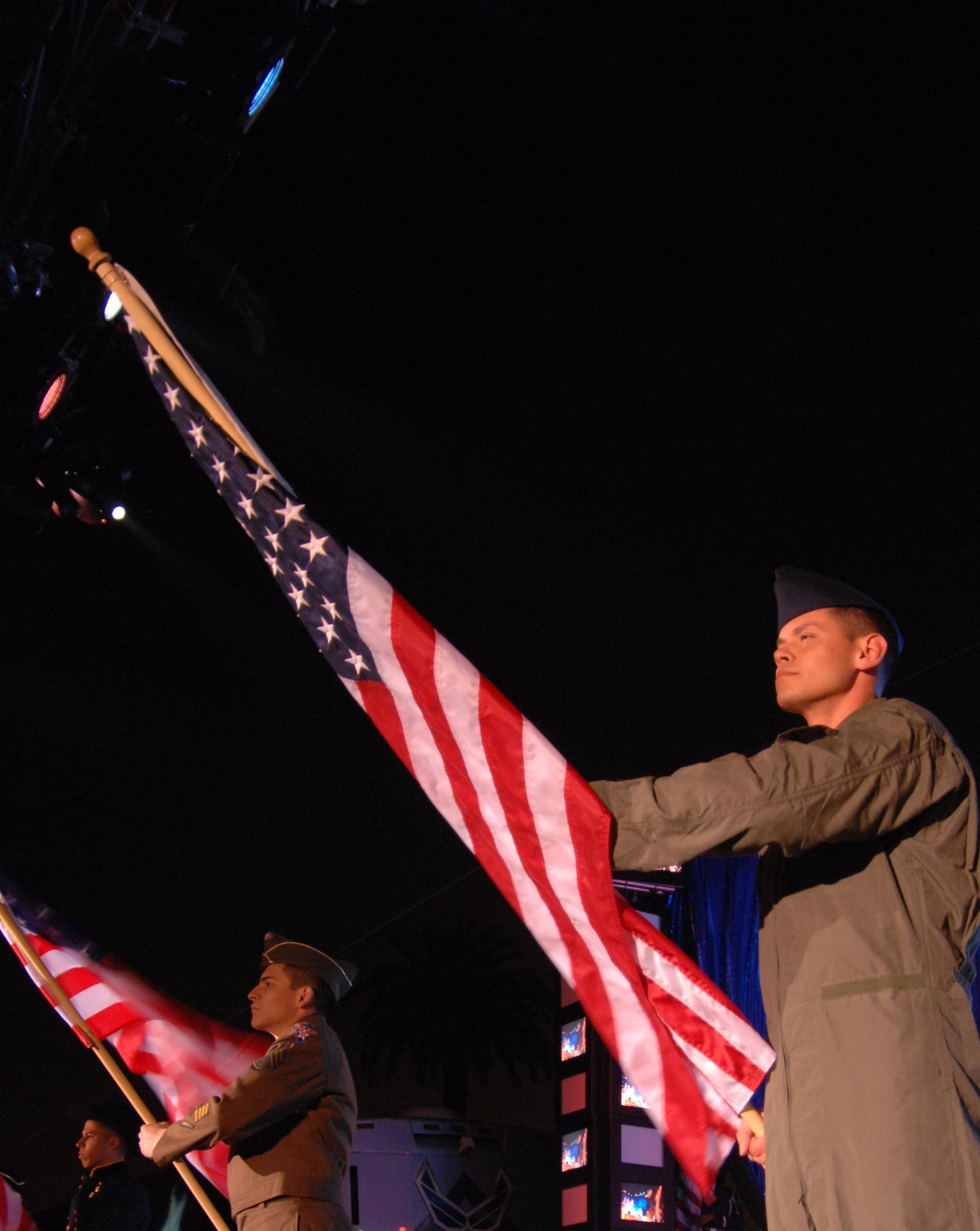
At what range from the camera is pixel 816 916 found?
2061 mm

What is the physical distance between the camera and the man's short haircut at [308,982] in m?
4.22

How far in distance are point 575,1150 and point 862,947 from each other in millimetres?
10812

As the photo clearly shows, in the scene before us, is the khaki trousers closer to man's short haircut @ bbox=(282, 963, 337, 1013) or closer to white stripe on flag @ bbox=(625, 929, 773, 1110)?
man's short haircut @ bbox=(282, 963, 337, 1013)

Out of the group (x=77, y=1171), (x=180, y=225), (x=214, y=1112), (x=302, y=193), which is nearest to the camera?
(x=214, y=1112)

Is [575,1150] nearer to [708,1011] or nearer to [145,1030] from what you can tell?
[145,1030]

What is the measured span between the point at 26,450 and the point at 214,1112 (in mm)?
5237

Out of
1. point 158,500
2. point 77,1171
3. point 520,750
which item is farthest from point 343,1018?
point 520,750

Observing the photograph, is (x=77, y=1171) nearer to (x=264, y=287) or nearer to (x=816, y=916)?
(x=264, y=287)

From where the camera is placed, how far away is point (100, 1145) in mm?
6379

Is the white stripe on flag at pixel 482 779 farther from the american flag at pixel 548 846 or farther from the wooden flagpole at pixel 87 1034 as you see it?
the wooden flagpole at pixel 87 1034

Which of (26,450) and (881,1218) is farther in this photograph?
(26,450)

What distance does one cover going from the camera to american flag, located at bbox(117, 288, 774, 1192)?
207 cm

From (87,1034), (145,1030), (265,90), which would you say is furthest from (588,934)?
(265,90)

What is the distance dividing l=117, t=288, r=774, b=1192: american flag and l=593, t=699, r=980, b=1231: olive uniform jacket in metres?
0.09
